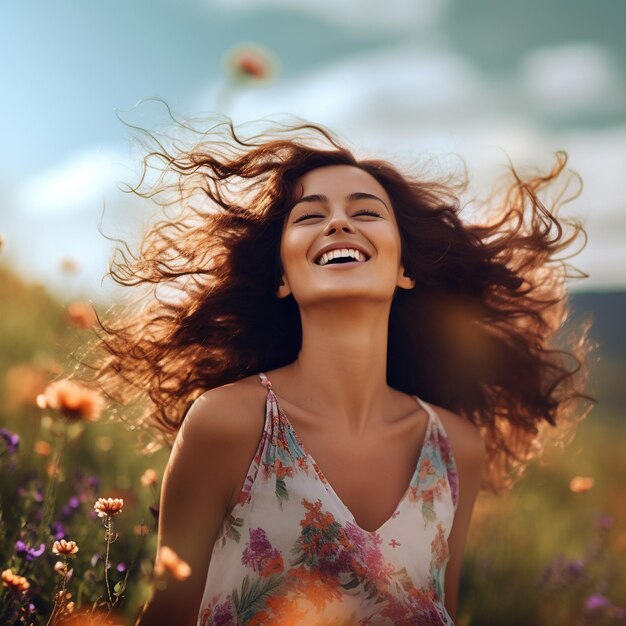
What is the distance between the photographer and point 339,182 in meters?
3.07

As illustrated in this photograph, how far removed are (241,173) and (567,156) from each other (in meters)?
1.52

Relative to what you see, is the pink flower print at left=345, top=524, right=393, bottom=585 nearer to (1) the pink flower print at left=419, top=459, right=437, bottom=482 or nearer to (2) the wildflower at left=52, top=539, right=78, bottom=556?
(1) the pink flower print at left=419, top=459, right=437, bottom=482

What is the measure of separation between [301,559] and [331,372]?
25.8 inches

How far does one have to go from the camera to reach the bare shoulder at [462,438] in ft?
10.6

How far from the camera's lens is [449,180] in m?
3.69

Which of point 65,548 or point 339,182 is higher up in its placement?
point 339,182

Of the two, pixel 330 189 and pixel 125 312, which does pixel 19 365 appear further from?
pixel 330 189

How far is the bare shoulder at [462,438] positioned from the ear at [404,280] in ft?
1.62

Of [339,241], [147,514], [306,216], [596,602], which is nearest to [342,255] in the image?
[339,241]

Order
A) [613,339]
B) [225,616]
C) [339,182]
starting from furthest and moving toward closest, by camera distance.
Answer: [613,339]
[339,182]
[225,616]

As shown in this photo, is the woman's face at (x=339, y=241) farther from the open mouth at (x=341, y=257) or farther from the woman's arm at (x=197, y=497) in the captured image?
the woman's arm at (x=197, y=497)

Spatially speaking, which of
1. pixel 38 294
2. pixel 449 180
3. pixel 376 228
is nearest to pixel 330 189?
pixel 376 228

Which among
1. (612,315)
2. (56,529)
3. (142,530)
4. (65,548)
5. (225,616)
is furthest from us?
(612,315)

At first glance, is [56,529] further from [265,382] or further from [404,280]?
[404,280]
